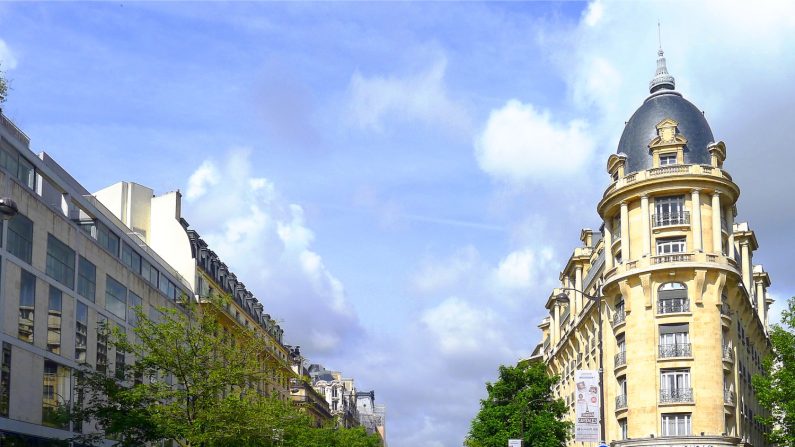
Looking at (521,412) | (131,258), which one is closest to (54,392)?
(131,258)

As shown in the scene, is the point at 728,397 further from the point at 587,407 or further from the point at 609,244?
the point at 587,407

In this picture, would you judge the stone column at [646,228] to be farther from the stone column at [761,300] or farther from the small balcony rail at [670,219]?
the stone column at [761,300]

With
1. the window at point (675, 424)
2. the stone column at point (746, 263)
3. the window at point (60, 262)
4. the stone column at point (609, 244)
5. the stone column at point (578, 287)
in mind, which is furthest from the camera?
the stone column at point (578, 287)

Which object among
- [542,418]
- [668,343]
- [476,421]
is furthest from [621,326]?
[476,421]

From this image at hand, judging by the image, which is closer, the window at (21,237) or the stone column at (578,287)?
the window at (21,237)

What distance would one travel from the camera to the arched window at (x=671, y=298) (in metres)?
62.6

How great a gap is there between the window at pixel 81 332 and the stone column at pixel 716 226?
3712 cm

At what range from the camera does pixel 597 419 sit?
36000 millimetres

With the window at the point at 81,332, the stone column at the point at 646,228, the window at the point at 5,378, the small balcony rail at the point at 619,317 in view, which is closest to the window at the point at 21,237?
the window at the point at 5,378

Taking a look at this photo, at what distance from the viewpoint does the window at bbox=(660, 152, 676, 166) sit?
65062 mm

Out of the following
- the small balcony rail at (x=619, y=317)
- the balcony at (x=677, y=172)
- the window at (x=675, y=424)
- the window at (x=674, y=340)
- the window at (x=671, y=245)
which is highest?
the balcony at (x=677, y=172)

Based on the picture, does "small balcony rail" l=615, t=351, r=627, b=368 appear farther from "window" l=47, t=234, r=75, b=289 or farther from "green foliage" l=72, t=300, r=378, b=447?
"window" l=47, t=234, r=75, b=289

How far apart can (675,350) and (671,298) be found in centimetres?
325

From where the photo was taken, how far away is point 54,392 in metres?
49.0
